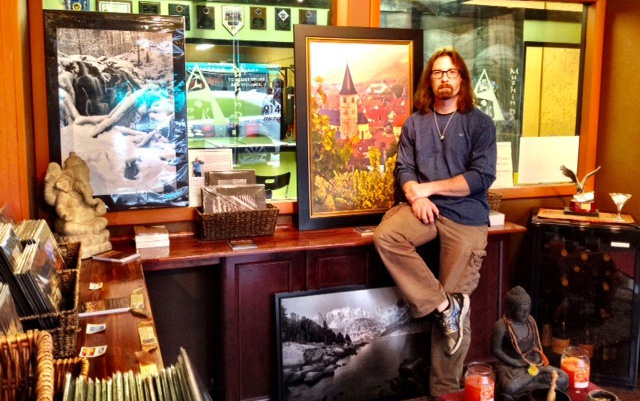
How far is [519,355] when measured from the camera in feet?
7.30

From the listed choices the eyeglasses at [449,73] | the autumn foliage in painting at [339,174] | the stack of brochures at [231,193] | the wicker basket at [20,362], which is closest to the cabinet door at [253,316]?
the stack of brochures at [231,193]

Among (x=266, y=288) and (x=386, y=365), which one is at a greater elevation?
(x=266, y=288)

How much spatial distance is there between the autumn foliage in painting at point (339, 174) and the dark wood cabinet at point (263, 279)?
193 millimetres

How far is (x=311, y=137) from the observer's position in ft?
10.9

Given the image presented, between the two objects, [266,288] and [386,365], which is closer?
[266,288]

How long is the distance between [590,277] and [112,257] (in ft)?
8.58

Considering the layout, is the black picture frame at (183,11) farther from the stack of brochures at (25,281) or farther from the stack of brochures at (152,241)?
the stack of brochures at (25,281)

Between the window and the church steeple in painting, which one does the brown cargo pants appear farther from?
the window

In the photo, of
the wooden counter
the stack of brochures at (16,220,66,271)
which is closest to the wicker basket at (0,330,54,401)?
the wooden counter

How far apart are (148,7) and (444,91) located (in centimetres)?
160

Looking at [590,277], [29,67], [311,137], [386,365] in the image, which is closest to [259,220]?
[311,137]

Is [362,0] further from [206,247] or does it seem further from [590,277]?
[590,277]

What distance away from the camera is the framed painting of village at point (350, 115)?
330 centimetres

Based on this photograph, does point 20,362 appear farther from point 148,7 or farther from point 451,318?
point 148,7
